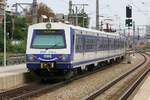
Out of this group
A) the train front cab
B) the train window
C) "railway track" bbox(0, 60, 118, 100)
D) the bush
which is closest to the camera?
"railway track" bbox(0, 60, 118, 100)

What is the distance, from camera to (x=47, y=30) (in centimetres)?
2588

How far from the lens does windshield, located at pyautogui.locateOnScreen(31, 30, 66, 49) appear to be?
2556cm

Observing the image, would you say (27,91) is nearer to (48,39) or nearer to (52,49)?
(52,49)

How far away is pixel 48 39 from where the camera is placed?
25.8 m

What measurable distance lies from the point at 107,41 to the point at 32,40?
17.5 meters

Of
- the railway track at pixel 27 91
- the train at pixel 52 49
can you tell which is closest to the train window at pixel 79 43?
the train at pixel 52 49

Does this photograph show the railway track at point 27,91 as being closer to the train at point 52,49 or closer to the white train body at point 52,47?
the train at point 52,49

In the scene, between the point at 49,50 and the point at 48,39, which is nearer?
the point at 49,50

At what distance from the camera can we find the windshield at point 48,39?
83.9 ft

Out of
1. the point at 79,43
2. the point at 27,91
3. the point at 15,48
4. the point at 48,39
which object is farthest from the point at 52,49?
the point at 15,48

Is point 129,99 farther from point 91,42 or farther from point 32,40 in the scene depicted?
point 91,42

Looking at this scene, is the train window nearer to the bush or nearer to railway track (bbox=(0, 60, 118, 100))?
railway track (bbox=(0, 60, 118, 100))

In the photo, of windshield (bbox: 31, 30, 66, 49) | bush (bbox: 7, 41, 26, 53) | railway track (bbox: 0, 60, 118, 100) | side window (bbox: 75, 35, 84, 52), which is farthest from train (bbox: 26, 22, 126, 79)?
bush (bbox: 7, 41, 26, 53)

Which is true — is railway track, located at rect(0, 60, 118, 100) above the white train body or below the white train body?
below
